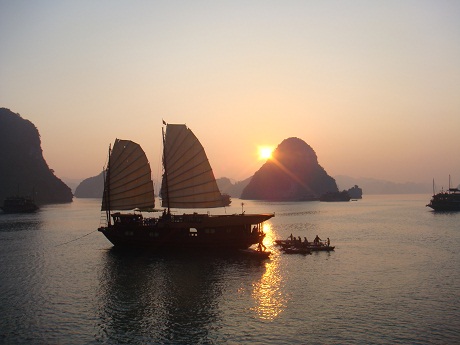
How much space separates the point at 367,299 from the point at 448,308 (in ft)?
17.0

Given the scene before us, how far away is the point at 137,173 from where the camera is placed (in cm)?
5497

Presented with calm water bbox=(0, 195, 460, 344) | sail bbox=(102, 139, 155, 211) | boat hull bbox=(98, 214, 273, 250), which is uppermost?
sail bbox=(102, 139, 155, 211)

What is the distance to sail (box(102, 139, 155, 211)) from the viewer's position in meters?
54.4

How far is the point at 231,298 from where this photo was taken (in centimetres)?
3047

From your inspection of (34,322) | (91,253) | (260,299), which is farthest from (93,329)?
(91,253)

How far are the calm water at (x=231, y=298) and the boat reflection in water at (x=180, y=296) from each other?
79mm

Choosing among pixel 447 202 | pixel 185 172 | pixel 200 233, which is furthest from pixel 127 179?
pixel 447 202

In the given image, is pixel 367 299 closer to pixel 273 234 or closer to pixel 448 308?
pixel 448 308

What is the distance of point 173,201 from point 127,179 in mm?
7014

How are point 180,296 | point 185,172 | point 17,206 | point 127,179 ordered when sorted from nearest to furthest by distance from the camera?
point 180,296, point 185,172, point 127,179, point 17,206

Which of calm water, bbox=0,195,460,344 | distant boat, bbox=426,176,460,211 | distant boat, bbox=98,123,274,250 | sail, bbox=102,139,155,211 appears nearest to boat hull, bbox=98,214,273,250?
distant boat, bbox=98,123,274,250

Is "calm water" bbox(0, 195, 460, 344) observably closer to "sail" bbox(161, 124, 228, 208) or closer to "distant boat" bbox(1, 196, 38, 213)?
"sail" bbox(161, 124, 228, 208)

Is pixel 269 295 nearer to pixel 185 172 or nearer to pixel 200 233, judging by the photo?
pixel 200 233

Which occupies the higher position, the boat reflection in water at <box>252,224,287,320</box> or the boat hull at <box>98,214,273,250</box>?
the boat hull at <box>98,214,273,250</box>
